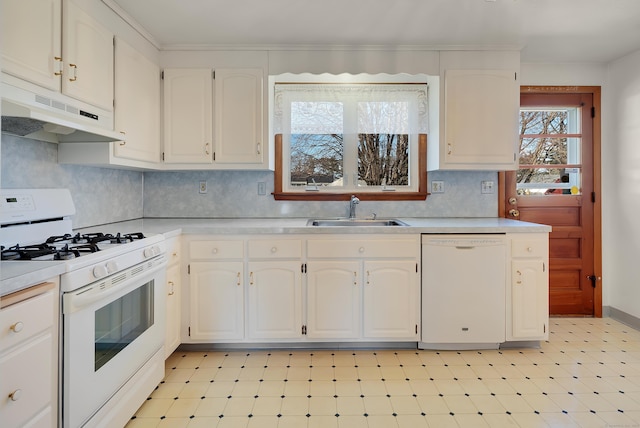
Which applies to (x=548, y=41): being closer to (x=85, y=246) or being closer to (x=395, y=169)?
(x=395, y=169)

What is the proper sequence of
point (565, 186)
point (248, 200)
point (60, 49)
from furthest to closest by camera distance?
point (565, 186) → point (248, 200) → point (60, 49)

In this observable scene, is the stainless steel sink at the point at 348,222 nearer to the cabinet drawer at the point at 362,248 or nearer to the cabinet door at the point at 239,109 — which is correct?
the cabinet drawer at the point at 362,248

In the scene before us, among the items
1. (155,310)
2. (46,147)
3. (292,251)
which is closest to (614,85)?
(292,251)

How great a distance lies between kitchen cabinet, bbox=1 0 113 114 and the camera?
1550mm

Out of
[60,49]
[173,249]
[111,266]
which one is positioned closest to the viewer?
[111,266]

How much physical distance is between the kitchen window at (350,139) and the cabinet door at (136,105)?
95 centimetres

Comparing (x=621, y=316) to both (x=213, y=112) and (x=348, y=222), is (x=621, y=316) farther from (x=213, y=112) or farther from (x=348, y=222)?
(x=213, y=112)

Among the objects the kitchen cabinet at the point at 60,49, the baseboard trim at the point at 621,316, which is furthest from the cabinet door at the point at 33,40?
the baseboard trim at the point at 621,316

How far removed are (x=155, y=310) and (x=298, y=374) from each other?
3.11ft

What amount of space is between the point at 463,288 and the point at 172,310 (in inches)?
78.3

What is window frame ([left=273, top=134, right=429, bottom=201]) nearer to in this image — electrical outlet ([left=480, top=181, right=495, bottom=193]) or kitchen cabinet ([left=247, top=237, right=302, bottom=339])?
electrical outlet ([left=480, top=181, right=495, bottom=193])

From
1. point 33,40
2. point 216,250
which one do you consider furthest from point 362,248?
point 33,40

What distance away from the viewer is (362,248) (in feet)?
8.45

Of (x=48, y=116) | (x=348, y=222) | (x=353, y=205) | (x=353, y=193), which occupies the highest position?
(x=48, y=116)
